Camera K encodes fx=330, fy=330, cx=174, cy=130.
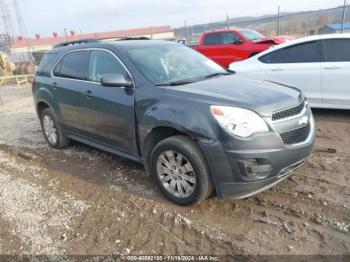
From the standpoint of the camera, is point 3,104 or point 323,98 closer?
point 323,98

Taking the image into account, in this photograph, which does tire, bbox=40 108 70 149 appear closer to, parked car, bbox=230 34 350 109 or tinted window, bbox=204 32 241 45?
parked car, bbox=230 34 350 109

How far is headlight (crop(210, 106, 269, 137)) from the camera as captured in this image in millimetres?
3102

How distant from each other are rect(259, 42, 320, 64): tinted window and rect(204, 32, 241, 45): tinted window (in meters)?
4.52

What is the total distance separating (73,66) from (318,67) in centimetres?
442

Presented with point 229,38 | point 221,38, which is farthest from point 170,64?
point 221,38

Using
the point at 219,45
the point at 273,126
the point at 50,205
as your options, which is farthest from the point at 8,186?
the point at 219,45

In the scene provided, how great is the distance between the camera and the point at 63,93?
516 cm

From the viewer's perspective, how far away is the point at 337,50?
6.10 m

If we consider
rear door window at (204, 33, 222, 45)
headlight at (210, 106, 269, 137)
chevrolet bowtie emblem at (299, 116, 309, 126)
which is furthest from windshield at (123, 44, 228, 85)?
rear door window at (204, 33, 222, 45)

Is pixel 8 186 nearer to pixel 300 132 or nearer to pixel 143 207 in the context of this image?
pixel 143 207

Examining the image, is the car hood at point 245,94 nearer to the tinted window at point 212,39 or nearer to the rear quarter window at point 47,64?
the rear quarter window at point 47,64

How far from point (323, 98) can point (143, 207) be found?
4314 mm

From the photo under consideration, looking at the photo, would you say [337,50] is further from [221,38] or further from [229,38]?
[221,38]

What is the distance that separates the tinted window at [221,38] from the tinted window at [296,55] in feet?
14.8
